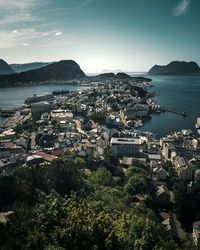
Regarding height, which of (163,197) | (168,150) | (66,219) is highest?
(66,219)

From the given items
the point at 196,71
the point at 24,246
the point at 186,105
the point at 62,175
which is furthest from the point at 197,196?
the point at 196,71

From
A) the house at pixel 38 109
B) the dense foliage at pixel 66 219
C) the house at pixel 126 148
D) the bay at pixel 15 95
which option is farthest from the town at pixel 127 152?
the bay at pixel 15 95

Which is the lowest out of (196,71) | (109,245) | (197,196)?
(197,196)

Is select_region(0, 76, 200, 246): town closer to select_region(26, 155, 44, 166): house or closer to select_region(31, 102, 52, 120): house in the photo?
select_region(26, 155, 44, 166): house

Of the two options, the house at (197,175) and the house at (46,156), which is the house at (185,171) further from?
the house at (46,156)

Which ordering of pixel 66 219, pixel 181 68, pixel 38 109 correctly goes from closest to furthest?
pixel 66 219
pixel 38 109
pixel 181 68

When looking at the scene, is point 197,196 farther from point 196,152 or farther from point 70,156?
point 70,156

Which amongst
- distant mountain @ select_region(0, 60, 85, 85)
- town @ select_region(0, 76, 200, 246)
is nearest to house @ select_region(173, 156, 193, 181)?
town @ select_region(0, 76, 200, 246)

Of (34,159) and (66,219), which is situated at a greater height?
(66,219)

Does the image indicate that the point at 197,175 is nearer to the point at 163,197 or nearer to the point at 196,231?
the point at 163,197

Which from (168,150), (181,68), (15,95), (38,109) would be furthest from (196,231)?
(181,68)
